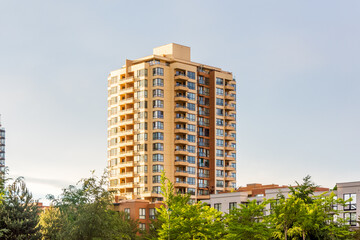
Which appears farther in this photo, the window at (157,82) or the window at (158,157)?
the window at (157,82)

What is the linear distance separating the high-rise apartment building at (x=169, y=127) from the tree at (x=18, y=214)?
66.5 metres

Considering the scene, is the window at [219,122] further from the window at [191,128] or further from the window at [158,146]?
the window at [158,146]

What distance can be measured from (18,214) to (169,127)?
7577 centimetres

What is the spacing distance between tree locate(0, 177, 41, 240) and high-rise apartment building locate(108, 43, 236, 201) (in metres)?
66.5

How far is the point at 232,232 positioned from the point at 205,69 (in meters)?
80.1

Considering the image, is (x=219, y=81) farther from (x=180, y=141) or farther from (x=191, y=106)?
(x=180, y=141)

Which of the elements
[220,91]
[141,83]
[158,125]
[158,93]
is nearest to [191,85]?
[158,93]

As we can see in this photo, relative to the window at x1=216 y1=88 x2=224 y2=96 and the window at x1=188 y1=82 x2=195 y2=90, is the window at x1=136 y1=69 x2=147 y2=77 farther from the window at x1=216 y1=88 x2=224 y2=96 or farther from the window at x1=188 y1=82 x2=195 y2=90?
the window at x1=216 y1=88 x2=224 y2=96

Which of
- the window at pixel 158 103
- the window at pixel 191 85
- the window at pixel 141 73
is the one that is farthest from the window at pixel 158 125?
the window at pixel 191 85

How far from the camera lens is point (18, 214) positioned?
2147 inches

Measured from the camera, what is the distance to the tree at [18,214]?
177 feet

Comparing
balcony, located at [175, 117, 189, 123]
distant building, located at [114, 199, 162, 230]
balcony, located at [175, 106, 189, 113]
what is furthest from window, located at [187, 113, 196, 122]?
distant building, located at [114, 199, 162, 230]

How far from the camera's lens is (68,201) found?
4166 inches

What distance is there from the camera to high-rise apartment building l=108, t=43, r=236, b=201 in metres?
127
